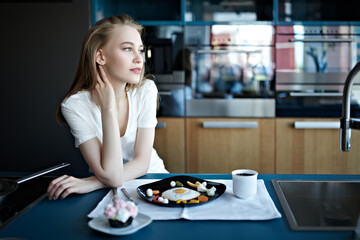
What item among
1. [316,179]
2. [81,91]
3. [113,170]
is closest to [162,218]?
[113,170]

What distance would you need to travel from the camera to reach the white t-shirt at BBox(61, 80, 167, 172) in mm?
1526

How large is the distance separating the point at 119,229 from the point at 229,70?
7.27 ft

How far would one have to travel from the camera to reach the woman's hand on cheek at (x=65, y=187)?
44.5 inches

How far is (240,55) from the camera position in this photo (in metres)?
2.90

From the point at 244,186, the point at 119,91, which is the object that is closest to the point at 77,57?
the point at 119,91

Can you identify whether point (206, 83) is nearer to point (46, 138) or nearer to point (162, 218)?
point (46, 138)

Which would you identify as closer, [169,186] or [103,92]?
[169,186]

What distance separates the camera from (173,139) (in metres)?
2.94

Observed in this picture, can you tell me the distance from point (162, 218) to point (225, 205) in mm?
190

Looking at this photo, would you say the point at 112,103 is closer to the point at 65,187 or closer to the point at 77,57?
the point at 65,187

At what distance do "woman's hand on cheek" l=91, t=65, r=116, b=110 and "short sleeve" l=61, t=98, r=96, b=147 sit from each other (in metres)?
0.09

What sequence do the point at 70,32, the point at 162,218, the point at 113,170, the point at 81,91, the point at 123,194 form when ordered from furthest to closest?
the point at 70,32
the point at 81,91
the point at 113,170
the point at 123,194
the point at 162,218

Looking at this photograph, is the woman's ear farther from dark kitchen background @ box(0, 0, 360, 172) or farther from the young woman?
dark kitchen background @ box(0, 0, 360, 172)

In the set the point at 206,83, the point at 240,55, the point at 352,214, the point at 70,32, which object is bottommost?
the point at 352,214
